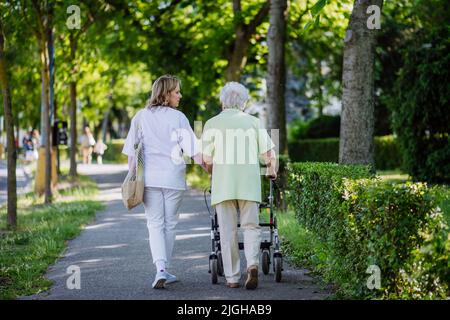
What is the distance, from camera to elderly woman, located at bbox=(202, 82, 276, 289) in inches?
297

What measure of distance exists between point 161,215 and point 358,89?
426 centimetres

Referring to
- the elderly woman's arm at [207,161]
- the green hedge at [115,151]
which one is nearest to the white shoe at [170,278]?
the elderly woman's arm at [207,161]

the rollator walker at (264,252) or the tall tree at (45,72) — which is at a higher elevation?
the tall tree at (45,72)

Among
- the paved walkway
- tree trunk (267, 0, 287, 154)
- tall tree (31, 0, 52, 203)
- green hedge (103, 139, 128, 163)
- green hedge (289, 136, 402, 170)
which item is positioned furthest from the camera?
green hedge (103, 139, 128, 163)

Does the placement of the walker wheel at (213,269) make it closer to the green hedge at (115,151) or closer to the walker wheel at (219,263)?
the walker wheel at (219,263)

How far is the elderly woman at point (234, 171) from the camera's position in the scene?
7555mm

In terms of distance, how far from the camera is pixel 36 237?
38.3ft

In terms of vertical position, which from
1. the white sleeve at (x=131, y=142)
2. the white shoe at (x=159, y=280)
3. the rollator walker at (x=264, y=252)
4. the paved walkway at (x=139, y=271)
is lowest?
the paved walkway at (x=139, y=271)

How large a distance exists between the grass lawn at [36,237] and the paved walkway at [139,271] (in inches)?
7.3

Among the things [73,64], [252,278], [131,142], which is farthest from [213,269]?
[73,64]

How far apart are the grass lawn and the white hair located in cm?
246

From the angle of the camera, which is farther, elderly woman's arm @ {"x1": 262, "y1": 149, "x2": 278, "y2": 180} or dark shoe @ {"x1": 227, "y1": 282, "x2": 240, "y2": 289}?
elderly woman's arm @ {"x1": 262, "y1": 149, "x2": 278, "y2": 180}

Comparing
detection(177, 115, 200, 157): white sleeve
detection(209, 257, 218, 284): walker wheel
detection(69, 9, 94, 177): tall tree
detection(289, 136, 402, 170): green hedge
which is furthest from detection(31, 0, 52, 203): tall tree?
detection(289, 136, 402, 170): green hedge

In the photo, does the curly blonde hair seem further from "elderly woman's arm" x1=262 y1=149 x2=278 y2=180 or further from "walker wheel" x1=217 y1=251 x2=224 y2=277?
"walker wheel" x1=217 y1=251 x2=224 y2=277
